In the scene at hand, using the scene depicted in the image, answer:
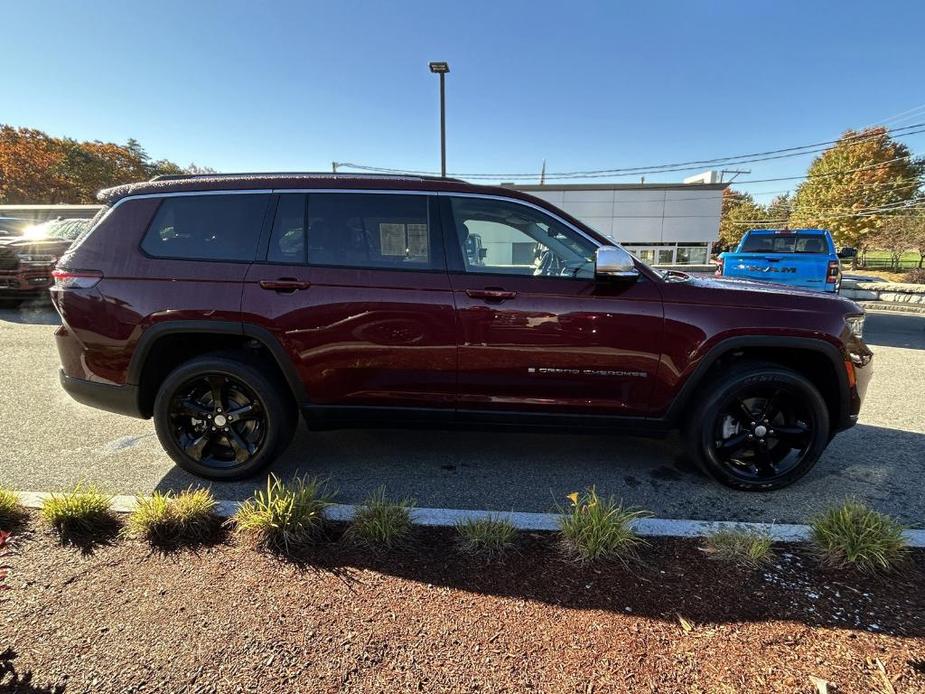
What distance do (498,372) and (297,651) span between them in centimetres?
177

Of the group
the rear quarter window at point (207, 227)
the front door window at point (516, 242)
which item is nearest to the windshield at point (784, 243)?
the front door window at point (516, 242)

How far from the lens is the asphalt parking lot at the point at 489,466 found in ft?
9.86

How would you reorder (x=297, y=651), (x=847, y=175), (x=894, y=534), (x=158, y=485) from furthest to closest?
(x=847, y=175), (x=158, y=485), (x=894, y=534), (x=297, y=651)

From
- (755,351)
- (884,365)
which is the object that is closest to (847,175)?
(884,365)

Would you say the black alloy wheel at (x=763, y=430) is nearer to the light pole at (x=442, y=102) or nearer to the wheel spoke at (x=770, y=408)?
the wheel spoke at (x=770, y=408)

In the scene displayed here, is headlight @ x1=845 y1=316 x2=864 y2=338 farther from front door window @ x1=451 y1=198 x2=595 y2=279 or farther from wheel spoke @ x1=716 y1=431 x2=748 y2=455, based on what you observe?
front door window @ x1=451 y1=198 x2=595 y2=279

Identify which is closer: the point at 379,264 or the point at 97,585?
the point at 97,585

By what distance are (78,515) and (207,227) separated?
1786 millimetres

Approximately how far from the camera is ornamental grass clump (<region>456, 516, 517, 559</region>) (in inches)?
92.3

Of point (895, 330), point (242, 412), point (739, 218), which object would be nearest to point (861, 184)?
point (739, 218)

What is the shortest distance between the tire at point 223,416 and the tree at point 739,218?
58171 mm

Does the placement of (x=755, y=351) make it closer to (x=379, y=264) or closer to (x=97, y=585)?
(x=379, y=264)

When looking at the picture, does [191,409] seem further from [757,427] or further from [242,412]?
[757,427]

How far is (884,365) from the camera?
21.3 ft
